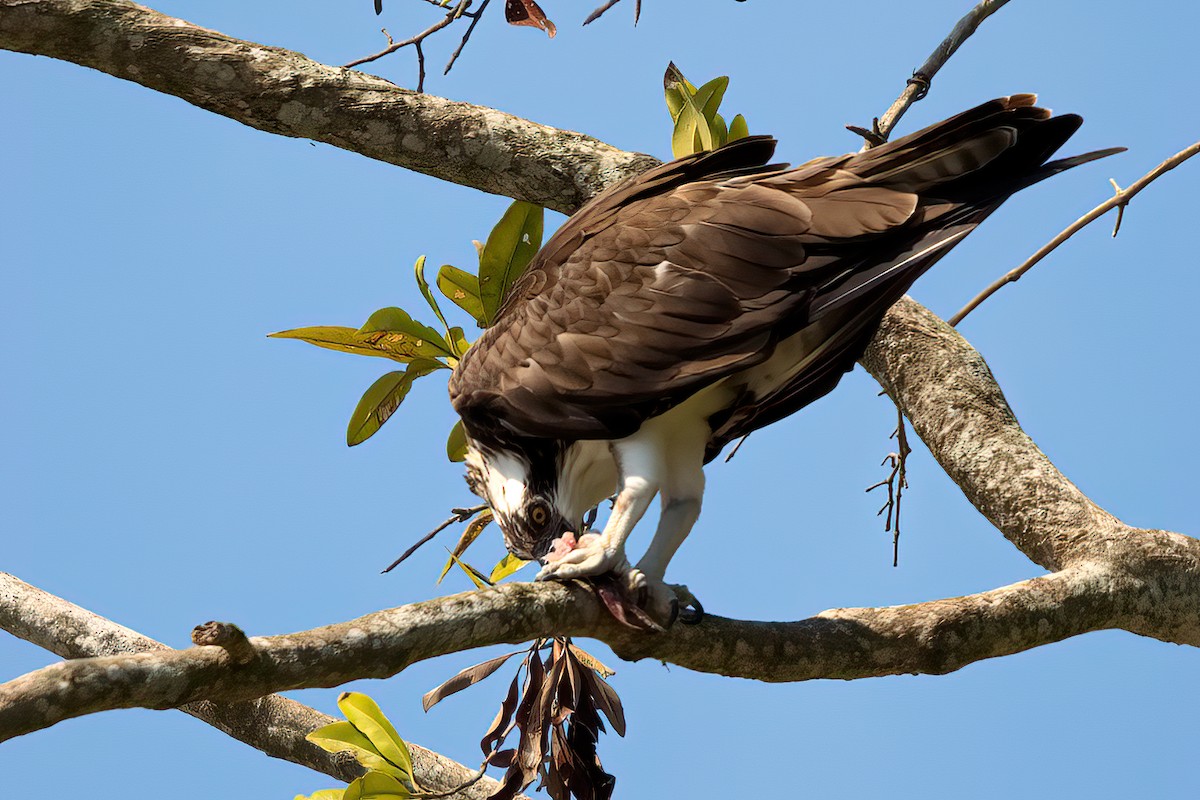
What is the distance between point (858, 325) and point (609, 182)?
1.13 meters

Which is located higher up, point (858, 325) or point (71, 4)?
point (71, 4)

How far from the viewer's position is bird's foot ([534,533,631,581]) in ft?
9.58

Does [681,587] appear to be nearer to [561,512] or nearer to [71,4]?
[561,512]

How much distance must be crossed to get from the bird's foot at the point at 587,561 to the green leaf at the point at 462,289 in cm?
120

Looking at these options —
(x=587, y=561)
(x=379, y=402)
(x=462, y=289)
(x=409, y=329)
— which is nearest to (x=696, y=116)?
(x=462, y=289)

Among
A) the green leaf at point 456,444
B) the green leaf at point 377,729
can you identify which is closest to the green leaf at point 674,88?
the green leaf at point 456,444

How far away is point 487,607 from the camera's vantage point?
253 centimetres

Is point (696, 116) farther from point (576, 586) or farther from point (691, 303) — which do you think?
point (576, 586)

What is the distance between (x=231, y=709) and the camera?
3863mm

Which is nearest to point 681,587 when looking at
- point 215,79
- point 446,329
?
point 446,329

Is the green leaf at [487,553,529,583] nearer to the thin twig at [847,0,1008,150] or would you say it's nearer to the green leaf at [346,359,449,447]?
the green leaf at [346,359,449,447]

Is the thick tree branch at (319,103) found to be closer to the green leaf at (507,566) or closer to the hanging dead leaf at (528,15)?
the hanging dead leaf at (528,15)

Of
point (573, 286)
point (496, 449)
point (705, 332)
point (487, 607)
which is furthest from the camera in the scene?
point (496, 449)

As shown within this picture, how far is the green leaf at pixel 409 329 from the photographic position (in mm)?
3889
